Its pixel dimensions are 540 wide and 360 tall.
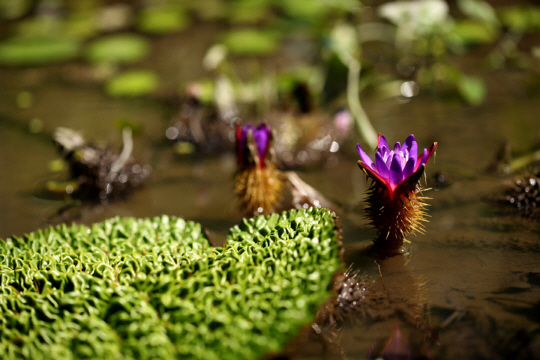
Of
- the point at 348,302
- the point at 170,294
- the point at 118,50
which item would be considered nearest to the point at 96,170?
the point at 170,294

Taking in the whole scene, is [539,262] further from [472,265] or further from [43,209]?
[43,209]

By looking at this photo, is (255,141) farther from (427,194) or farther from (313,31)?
(313,31)

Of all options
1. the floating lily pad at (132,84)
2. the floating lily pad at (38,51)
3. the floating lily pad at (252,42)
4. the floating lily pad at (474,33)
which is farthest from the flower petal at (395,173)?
the floating lily pad at (38,51)

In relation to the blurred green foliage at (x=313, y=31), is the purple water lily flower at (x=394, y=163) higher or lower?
lower

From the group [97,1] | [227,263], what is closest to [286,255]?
[227,263]

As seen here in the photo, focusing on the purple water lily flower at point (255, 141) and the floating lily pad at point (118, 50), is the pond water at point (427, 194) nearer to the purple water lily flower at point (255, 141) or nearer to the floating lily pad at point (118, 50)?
the floating lily pad at point (118, 50)

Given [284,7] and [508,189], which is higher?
[284,7]

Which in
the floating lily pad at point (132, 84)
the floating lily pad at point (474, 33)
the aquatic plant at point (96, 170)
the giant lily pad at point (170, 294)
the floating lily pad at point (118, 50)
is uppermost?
the floating lily pad at point (118, 50)
